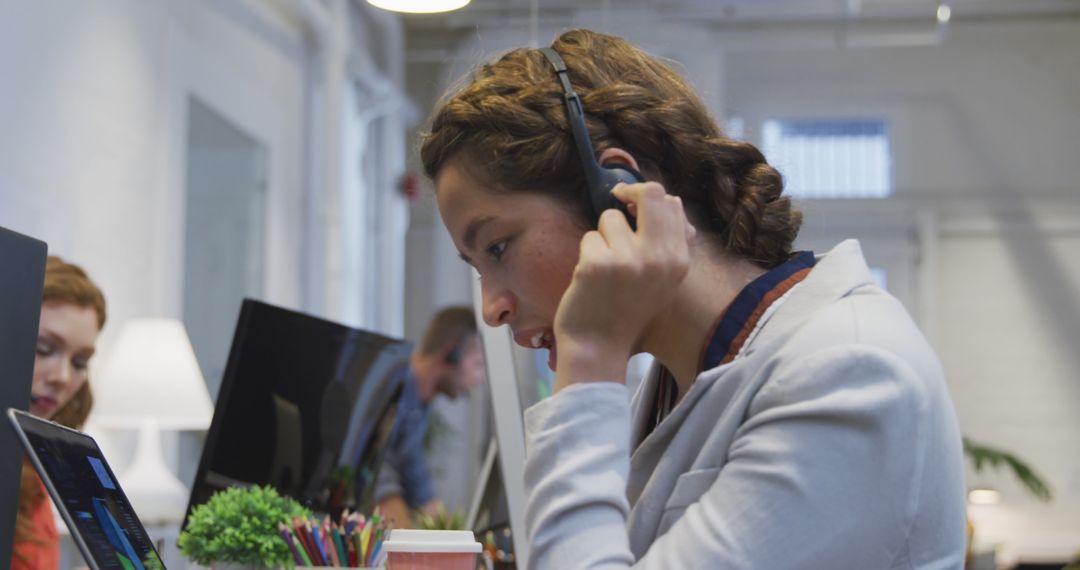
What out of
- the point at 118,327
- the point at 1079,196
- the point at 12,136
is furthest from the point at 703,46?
the point at 12,136

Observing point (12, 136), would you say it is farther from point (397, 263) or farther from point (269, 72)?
point (397, 263)

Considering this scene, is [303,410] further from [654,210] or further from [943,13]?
[943,13]

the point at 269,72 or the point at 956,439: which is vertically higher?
the point at 269,72

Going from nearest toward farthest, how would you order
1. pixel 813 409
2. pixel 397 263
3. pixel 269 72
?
pixel 813 409 → pixel 269 72 → pixel 397 263

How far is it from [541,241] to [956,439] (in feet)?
1.24

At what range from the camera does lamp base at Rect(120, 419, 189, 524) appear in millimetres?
3713

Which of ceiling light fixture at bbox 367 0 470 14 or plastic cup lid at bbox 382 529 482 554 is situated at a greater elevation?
ceiling light fixture at bbox 367 0 470 14

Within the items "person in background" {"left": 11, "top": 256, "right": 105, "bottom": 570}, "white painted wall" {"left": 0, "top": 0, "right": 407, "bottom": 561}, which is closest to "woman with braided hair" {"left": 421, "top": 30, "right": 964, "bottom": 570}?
"person in background" {"left": 11, "top": 256, "right": 105, "bottom": 570}

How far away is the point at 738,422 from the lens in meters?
1.05

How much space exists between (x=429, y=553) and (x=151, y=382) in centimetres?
293

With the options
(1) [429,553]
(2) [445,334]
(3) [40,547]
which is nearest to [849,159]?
(2) [445,334]

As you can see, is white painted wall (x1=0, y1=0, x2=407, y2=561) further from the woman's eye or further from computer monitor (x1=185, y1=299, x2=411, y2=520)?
the woman's eye

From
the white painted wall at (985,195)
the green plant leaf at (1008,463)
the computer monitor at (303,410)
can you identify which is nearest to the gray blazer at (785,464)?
the computer monitor at (303,410)

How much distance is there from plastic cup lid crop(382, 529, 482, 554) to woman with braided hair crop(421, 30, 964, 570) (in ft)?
0.49
